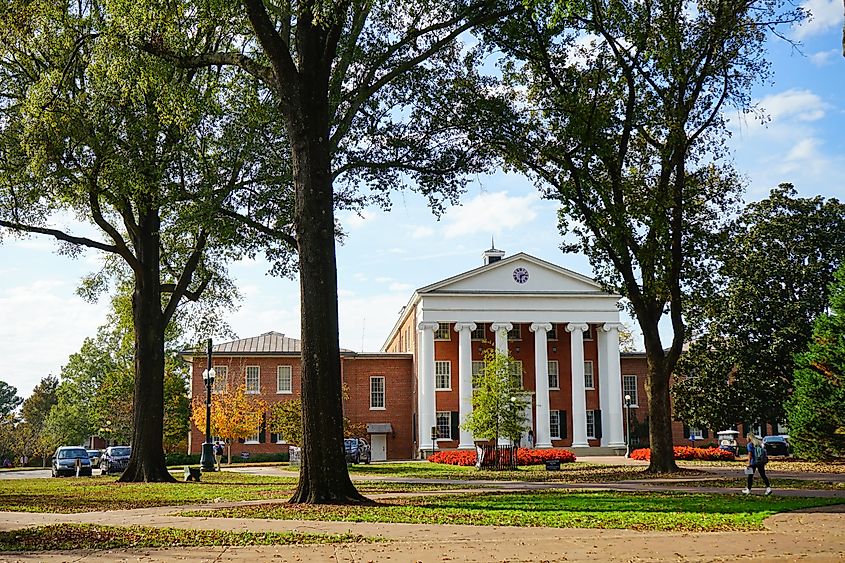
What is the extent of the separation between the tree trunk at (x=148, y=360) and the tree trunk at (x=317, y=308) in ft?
42.6

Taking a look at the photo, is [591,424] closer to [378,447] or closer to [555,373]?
[555,373]

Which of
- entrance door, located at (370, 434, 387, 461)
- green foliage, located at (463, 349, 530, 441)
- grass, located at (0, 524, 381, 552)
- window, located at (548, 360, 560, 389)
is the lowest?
entrance door, located at (370, 434, 387, 461)

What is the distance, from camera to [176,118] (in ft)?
67.6

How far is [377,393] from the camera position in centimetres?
6406

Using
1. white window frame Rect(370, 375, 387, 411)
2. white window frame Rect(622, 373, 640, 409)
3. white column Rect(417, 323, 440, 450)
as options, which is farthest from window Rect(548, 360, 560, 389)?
white window frame Rect(370, 375, 387, 411)

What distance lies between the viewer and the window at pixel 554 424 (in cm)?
6225

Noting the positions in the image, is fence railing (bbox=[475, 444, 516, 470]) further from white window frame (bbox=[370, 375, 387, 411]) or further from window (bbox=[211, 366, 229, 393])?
white window frame (bbox=[370, 375, 387, 411])

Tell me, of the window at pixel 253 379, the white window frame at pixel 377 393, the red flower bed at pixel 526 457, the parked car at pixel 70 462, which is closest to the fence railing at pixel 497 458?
the red flower bed at pixel 526 457

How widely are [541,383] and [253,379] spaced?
20558 mm

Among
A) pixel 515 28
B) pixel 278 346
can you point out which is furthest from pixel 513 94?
pixel 278 346

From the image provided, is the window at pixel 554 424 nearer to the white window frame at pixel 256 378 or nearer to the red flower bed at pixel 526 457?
the red flower bed at pixel 526 457

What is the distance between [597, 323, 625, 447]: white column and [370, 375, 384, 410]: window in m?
15.8

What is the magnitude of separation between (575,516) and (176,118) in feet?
42.7

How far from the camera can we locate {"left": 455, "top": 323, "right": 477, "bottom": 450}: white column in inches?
2338
